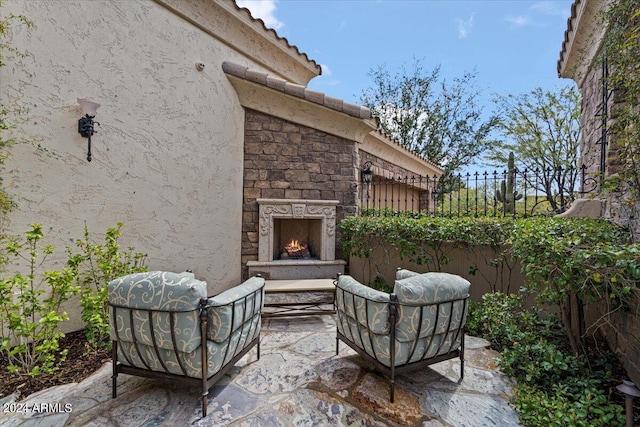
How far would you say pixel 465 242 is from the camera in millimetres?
3650

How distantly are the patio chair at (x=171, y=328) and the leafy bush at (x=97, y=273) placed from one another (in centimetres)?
86

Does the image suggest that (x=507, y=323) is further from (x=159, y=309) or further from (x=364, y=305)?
(x=159, y=309)

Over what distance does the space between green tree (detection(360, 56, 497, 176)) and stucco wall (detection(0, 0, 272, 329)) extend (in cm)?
1074

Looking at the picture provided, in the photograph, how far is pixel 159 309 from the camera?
74.7 inches

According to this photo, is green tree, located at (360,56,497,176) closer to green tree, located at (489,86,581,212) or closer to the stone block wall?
green tree, located at (489,86,581,212)

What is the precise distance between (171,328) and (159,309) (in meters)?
0.15

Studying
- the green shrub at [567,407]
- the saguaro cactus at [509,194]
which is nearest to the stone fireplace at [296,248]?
the saguaro cactus at [509,194]

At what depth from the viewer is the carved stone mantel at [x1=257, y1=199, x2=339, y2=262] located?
15.6 ft

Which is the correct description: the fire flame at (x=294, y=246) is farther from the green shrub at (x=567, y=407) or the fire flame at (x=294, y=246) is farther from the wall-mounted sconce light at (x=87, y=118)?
the green shrub at (x=567, y=407)

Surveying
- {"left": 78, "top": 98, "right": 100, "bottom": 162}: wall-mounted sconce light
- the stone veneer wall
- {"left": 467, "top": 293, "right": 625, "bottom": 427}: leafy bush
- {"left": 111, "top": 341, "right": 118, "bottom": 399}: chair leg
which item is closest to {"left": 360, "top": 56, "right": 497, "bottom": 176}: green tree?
the stone veneer wall

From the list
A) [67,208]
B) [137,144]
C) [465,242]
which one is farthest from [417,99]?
[67,208]

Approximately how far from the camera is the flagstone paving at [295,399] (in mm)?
1921

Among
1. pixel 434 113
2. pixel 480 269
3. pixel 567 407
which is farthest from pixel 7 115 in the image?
pixel 434 113

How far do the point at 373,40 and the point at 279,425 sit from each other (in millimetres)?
9682
